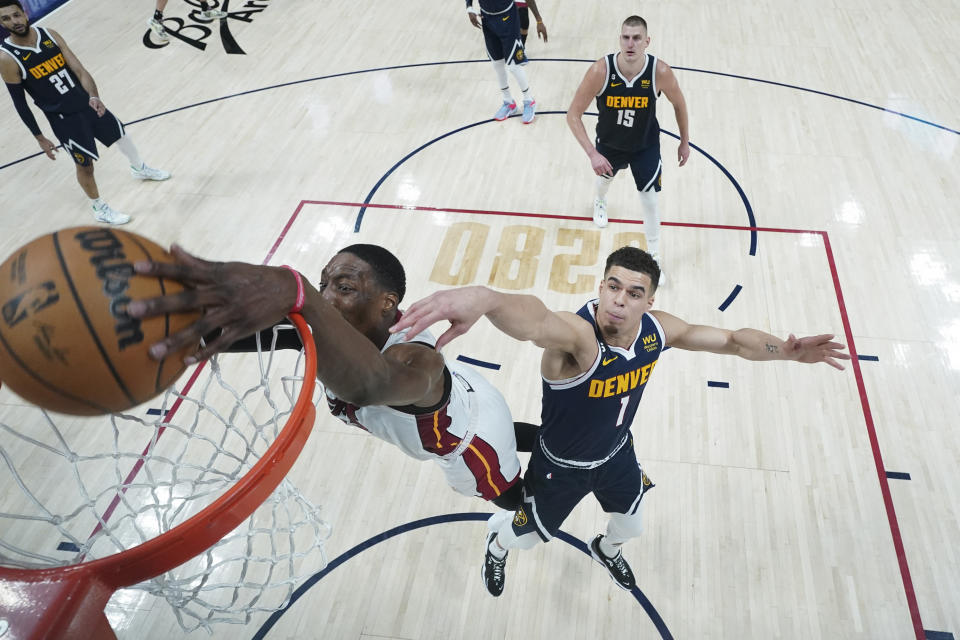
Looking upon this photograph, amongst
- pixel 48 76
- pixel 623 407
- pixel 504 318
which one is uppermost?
pixel 504 318

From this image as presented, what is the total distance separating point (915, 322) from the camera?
15.7 ft

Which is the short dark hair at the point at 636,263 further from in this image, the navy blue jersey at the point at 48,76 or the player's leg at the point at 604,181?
the navy blue jersey at the point at 48,76

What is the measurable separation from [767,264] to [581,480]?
3.11 meters

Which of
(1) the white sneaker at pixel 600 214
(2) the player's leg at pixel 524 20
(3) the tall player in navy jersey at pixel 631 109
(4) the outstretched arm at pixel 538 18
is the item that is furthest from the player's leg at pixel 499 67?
(3) the tall player in navy jersey at pixel 631 109

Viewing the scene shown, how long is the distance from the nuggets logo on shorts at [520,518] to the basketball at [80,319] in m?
2.05

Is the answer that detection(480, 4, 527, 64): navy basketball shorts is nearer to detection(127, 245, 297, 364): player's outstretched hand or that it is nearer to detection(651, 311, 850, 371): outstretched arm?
detection(651, 311, 850, 371): outstretched arm

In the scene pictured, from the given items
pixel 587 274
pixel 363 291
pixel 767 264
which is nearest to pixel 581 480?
pixel 363 291

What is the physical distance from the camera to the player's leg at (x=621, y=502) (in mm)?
2996

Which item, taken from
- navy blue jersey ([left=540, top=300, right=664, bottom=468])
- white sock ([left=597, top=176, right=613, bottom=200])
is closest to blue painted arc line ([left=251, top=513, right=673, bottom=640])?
navy blue jersey ([left=540, top=300, right=664, bottom=468])

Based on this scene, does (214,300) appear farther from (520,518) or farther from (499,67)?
(499,67)

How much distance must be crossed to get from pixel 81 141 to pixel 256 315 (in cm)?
540

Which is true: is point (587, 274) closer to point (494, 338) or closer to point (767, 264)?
point (494, 338)

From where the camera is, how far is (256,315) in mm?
1455

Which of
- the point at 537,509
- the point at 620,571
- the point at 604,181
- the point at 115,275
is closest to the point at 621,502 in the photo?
the point at 537,509
